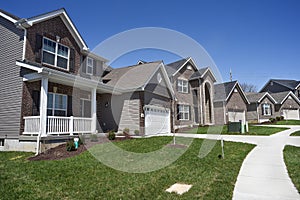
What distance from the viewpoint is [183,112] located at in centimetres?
2362

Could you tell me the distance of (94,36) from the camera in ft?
48.3

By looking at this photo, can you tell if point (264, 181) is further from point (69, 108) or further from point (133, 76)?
point (133, 76)

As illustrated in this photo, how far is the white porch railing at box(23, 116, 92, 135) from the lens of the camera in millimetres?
10094

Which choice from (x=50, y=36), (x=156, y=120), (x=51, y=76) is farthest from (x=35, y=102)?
(x=156, y=120)

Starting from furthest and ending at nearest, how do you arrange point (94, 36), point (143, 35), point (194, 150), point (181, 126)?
point (181, 126) < point (94, 36) < point (143, 35) < point (194, 150)

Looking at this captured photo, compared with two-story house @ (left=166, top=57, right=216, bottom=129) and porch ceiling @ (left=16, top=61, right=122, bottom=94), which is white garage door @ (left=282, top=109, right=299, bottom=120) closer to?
two-story house @ (left=166, top=57, right=216, bottom=129)

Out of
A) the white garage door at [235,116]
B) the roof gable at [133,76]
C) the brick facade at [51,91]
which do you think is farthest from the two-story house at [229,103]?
the brick facade at [51,91]

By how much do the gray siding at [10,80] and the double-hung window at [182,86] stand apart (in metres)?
16.6

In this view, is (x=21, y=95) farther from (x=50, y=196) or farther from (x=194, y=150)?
(x=194, y=150)

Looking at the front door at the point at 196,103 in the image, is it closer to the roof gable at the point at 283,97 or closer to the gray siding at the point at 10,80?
the roof gable at the point at 283,97

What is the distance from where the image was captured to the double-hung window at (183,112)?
23058 mm

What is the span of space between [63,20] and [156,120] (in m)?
10.3

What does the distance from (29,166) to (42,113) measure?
11.1ft

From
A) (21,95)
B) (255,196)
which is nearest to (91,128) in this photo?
(21,95)
